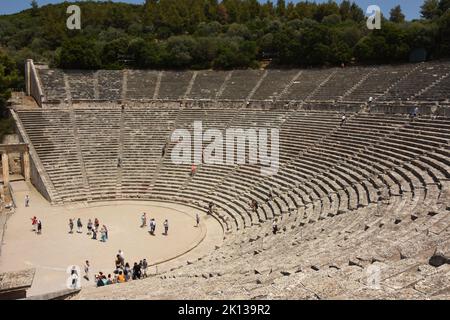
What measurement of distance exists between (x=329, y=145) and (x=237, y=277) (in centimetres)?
1562

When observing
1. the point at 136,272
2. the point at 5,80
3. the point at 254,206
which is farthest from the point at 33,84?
the point at 136,272

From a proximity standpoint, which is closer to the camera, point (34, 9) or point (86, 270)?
point (86, 270)

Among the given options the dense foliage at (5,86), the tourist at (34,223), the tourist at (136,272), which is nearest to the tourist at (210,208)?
the tourist at (136,272)

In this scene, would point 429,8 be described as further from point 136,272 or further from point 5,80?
point 136,272

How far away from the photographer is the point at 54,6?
69562 millimetres

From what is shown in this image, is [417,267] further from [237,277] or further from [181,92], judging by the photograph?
[181,92]

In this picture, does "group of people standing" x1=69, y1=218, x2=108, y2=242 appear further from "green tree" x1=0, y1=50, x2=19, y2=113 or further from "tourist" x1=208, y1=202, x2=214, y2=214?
"green tree" x1=0, y1=50, x2=19, y2=113

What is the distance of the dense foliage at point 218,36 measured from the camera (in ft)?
128

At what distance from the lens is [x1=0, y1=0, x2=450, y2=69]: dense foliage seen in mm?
38969

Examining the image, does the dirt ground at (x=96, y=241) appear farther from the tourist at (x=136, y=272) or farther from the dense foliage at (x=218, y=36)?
the dense foliage at (x=218, y=36)

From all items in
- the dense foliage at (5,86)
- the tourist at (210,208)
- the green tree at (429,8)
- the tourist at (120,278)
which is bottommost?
the tourist at (120,278)

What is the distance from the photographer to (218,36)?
169 ft

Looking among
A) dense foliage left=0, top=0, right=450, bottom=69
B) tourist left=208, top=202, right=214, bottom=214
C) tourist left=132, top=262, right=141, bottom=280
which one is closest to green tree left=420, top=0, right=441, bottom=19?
dense foliage left=0, top=0, right=450, bottom=69

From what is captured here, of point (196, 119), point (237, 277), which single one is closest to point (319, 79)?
point (196, 119)
